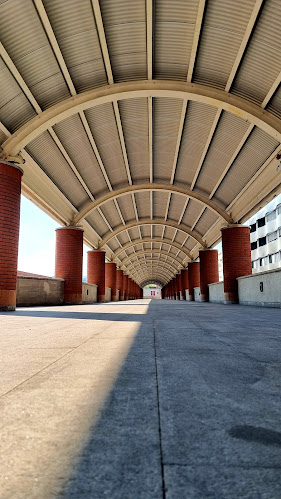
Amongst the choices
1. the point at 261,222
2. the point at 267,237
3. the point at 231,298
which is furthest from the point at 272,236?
the point at 231,298

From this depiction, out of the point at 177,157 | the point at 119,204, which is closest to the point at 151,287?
the point at 119,204

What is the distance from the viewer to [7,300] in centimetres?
1245

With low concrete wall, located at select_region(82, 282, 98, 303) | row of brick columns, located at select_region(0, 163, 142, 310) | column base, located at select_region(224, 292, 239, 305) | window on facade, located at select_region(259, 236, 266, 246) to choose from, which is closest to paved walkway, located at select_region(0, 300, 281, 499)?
row of brick columns, located at select_region(0, 163, 142, 310)

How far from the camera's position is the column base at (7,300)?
12266mm

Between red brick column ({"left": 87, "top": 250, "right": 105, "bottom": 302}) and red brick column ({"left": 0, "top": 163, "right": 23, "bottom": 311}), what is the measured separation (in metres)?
18.6

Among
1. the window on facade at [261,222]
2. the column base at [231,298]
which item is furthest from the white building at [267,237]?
the column base at [231,298]

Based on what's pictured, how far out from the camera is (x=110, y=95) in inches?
499

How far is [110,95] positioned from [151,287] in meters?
118

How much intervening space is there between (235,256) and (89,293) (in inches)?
501

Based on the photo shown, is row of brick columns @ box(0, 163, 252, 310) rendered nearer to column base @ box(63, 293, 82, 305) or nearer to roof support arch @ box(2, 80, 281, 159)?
column base @ box(63, 293, 82, 305)

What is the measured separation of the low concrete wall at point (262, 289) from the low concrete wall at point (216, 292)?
3966 mm

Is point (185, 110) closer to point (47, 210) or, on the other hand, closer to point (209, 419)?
point (47, 210)

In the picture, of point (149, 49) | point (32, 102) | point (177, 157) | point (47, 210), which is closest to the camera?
point (149, 49)

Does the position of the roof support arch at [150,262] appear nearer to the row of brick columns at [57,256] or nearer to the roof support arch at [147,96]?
the row of brick columns at [57,256]
